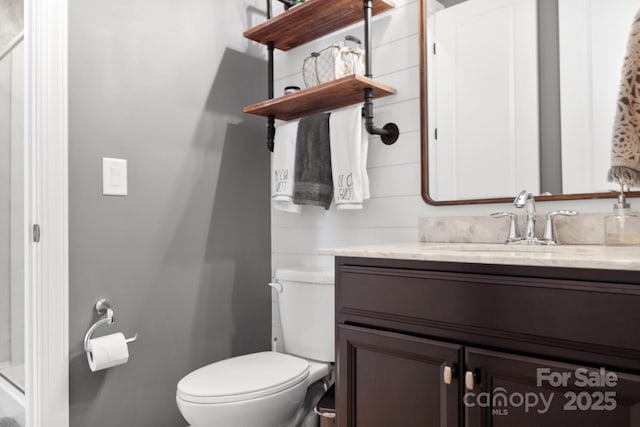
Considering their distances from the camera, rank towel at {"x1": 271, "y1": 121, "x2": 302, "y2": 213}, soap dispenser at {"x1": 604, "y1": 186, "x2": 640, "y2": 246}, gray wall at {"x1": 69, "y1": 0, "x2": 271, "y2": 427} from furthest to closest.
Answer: towel at {"x1": 271, "y1": 121, "x2": 302, "y2": 213}, gray wall at {"x1": 69, "y1": 0, "x2": 271, "y2": 427}, soap dispenser at {"x1": 604, "y1": 186, "x2": 640, "y2": 246}

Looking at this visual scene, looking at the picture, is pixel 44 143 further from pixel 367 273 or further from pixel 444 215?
pixel 444 215

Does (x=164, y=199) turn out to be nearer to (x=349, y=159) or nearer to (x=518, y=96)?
(x=349, y=159)

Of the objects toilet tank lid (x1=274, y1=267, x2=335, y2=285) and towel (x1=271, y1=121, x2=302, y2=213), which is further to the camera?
towel (x1=271, y1=121, x2=302, y2=213)

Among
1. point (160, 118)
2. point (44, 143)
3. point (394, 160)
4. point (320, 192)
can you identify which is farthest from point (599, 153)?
point (44, 143)

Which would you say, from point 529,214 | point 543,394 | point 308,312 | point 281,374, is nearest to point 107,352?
point 281,374

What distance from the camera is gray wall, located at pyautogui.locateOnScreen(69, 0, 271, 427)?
1.47 metres

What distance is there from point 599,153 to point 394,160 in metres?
0.68

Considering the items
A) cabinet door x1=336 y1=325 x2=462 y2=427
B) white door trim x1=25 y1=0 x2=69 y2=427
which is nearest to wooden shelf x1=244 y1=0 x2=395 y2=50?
white door trim x1=25 y1=0 x2=69 y2=427

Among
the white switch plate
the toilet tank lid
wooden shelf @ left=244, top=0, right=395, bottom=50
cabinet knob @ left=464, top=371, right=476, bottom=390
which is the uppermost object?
wooden shelf @ left=244, top=0, right=395, bottom=50

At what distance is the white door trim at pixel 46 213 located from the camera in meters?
1.36

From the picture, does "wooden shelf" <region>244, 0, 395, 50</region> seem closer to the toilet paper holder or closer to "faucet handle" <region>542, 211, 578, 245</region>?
"faucet handle" <region>542, 211, 578, 245</region>

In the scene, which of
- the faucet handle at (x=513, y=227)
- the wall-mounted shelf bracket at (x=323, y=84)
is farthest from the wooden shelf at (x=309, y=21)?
the faucet handle at (x=513, y=227)

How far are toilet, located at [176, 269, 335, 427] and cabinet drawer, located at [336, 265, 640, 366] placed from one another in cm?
43

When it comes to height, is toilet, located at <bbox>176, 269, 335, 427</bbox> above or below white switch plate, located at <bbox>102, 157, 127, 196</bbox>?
below
